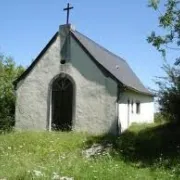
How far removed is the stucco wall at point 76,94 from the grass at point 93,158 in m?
1.44

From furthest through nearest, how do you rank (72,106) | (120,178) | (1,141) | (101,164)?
(72,106)
(1,141)
(101,164)
(120,178)

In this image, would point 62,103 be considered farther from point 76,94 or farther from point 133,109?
point 133,109

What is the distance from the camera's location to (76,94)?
76.2ft

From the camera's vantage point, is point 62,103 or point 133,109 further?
point 133,109

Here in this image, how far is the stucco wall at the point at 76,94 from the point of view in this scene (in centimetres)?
2228

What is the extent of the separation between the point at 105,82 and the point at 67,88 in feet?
8.97

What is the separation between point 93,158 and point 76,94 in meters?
7.71

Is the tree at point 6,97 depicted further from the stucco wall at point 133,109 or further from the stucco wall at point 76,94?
the stucco wall at point 133,109

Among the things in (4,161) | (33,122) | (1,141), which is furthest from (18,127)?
(4,161)

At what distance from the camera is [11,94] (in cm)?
2962

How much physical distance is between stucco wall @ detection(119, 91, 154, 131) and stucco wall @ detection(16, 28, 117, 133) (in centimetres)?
102

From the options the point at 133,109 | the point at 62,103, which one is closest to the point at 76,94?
the point at 62,103

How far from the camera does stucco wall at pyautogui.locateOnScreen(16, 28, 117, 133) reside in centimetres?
2228

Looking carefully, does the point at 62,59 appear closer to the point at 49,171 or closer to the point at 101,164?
the point at 101,164
